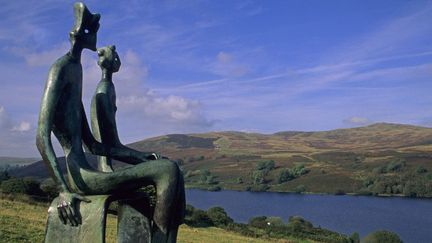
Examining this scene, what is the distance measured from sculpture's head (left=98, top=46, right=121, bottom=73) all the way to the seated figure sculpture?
541mm

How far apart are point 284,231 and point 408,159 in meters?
104

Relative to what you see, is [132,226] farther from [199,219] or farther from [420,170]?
[420,170]

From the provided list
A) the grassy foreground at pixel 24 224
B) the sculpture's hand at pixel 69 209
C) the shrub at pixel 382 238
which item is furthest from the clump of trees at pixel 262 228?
the sculpture's hand at pixel 69 209

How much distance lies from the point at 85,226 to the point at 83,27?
246cm

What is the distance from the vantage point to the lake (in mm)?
62697

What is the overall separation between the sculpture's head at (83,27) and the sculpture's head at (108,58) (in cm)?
44

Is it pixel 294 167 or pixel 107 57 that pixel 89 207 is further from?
pixel 294 167

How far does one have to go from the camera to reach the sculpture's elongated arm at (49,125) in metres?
6.13

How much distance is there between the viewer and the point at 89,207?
612 centimetres

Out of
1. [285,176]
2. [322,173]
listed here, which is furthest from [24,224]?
[322,173]

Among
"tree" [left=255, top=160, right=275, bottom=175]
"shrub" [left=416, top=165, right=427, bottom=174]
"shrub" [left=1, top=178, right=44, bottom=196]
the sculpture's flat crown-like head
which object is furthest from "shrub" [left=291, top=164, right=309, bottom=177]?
the sculpture's flat crown-like head

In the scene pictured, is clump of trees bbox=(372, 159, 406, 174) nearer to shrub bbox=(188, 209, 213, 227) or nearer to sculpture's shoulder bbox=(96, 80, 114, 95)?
shrub bbox=(188, 209, 213, 227)

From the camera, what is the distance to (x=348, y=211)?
263 ft

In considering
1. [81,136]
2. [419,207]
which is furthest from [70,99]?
[419,207]
